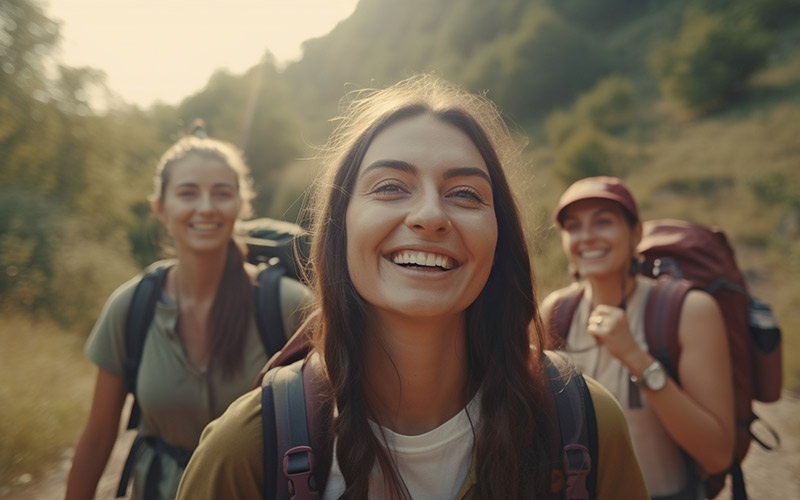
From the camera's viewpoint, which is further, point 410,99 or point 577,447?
point 410,99

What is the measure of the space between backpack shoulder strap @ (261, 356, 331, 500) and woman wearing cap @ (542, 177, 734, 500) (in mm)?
1219

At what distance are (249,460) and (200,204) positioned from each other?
5.05ft

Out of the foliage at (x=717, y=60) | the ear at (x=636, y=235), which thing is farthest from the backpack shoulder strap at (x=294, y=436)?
the foliage at (x=717, y=60)

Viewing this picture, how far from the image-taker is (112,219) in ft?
42.4

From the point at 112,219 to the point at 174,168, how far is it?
40.9ft

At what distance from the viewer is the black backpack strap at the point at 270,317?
6.84ft

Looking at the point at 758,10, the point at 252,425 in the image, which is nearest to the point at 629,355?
the point at 252,425

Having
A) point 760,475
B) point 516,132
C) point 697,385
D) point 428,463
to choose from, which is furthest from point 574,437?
point 760,475

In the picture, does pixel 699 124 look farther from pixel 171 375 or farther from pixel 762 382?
pixel 171 375

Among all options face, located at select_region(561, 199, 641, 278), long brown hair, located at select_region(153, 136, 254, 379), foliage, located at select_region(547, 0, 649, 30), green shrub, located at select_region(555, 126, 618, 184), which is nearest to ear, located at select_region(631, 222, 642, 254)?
face, located at select_region(561, 199, 641, 278)

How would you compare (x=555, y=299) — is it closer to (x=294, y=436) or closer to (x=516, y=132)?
(x=516, y=132)

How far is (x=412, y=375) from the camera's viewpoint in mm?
1310

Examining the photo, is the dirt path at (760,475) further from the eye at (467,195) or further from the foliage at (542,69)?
the foliage at (542,69)

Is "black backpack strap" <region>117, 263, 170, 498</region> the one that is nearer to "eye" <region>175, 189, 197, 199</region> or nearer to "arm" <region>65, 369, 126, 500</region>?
"arm" <region>65, 369, 126, 500</region>
